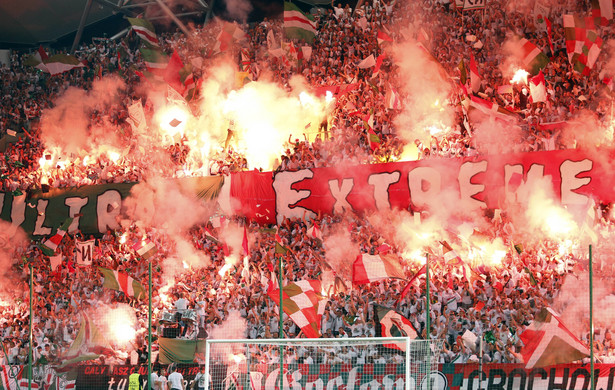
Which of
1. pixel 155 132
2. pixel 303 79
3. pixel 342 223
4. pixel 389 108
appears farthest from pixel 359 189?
pixel 155 132

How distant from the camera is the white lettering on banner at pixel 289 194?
810 inches

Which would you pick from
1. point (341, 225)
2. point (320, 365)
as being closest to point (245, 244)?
point (341, 225)

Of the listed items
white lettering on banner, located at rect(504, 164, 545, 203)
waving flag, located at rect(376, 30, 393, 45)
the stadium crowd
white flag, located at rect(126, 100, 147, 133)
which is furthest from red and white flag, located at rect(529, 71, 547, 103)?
white flag, located at rect(126, 100, 147, 133)

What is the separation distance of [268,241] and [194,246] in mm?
2416

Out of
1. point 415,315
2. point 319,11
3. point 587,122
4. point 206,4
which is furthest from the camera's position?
point 206,4

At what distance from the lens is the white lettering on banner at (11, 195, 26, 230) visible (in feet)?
79.5

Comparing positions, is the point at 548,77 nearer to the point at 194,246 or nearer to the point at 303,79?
the point at 303,79

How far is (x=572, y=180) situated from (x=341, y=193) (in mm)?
5750

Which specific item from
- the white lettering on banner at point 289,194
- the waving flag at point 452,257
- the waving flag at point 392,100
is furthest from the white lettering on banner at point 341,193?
the waving flag at point 452,257

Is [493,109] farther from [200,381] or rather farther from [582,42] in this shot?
[200,381]

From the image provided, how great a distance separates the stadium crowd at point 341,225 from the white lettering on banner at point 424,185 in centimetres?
64

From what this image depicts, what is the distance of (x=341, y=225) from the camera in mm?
19641

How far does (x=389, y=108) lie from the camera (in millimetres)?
20156

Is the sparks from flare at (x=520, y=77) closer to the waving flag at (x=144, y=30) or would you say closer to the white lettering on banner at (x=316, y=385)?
the white lettering on banner at (x=316, y=385)
